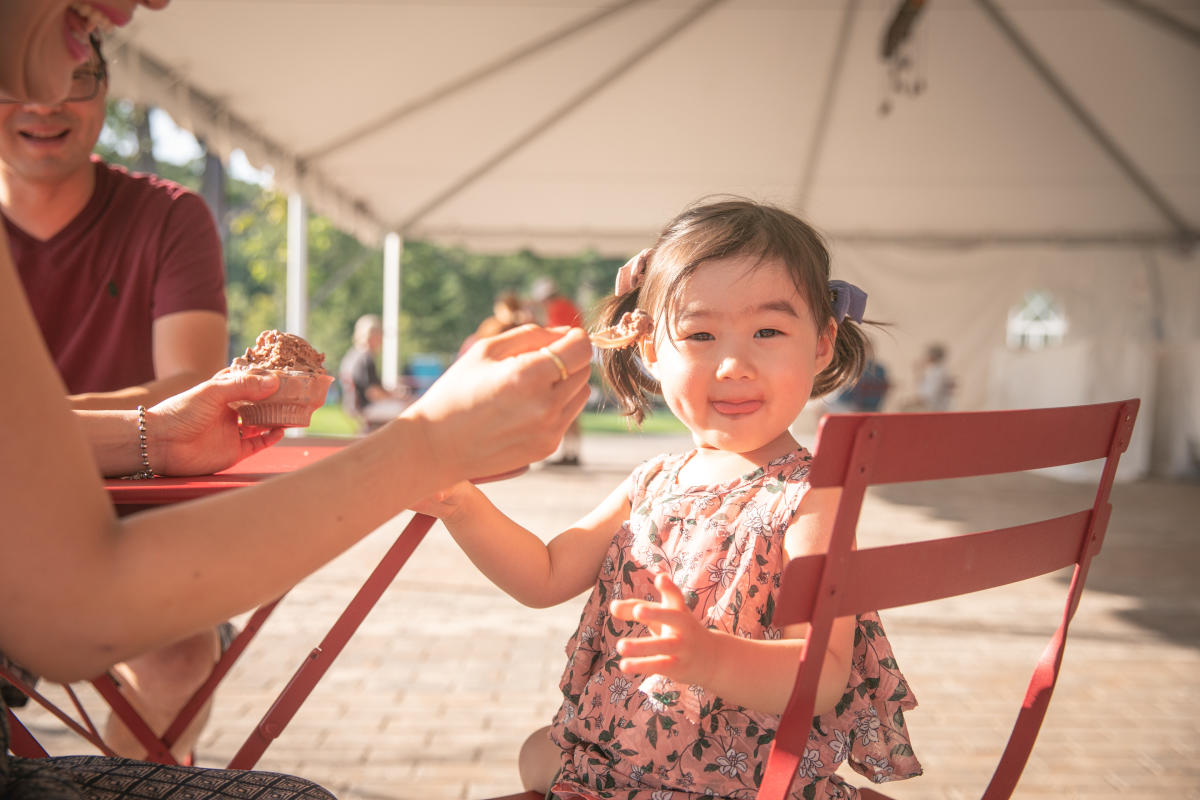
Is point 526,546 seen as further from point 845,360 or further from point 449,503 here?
point 845,360

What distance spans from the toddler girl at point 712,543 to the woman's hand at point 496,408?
17.6 inches

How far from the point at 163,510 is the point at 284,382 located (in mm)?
746

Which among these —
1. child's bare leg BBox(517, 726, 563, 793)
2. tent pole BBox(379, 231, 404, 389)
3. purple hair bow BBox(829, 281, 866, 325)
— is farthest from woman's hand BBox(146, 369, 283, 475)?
tent pole BBox(379, 231, 404, 389)

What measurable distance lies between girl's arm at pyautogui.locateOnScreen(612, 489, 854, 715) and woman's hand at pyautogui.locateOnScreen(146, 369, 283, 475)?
749 millimetres

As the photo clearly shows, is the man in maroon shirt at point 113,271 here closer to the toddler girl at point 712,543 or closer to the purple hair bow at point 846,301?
the toddler girl at point 712,543

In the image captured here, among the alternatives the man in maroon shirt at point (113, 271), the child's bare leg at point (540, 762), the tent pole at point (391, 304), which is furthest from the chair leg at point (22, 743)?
the tent pole at point (391, 304)

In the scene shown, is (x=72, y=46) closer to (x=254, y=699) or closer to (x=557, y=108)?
(x=254, y=699)

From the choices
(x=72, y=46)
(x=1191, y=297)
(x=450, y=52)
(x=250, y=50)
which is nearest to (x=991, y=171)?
(x=1191, y=297)

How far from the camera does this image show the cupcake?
5.06 feet

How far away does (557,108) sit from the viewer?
8633 mm

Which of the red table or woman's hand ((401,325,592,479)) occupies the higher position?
woman's hand ((401,325,592,479))

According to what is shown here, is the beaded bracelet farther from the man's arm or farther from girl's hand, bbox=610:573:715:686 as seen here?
girl's hand, bbox=610:573:715:686

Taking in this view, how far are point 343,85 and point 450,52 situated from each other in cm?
89

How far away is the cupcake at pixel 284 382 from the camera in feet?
5.06
